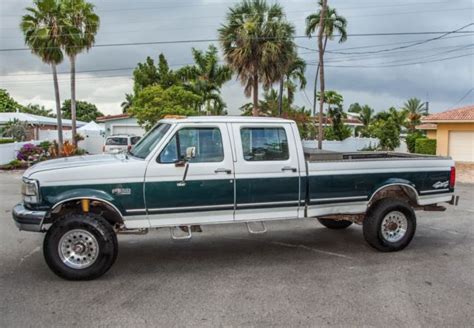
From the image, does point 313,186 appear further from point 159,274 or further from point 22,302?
point 22,302

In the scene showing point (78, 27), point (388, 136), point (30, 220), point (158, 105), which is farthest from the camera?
point (388, 136)

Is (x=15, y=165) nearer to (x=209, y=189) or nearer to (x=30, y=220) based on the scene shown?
(x=30, y=220)

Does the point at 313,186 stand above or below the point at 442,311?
above

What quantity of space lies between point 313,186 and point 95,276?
10.0 feet

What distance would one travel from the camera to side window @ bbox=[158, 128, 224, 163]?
5761 millimetres

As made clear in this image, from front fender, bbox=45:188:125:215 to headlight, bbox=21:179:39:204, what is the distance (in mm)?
130

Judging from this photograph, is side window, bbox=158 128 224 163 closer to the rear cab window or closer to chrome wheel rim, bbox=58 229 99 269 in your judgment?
chrome wheel rim, bbox=58 229 99 269

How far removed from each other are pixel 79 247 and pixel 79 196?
0.62 m

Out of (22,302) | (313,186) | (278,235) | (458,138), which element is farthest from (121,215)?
(458,138)

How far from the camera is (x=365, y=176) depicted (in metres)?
6.51

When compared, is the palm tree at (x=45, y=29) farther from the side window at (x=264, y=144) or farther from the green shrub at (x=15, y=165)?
the side window at (x=264, y=144)

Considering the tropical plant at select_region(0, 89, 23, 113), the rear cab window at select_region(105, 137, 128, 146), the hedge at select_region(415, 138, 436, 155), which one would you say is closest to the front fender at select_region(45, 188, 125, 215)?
the rear cab window at select_region(105, 137, 128, 146)

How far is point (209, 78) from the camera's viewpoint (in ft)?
132

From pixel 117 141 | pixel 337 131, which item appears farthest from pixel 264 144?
pixel 337 131
